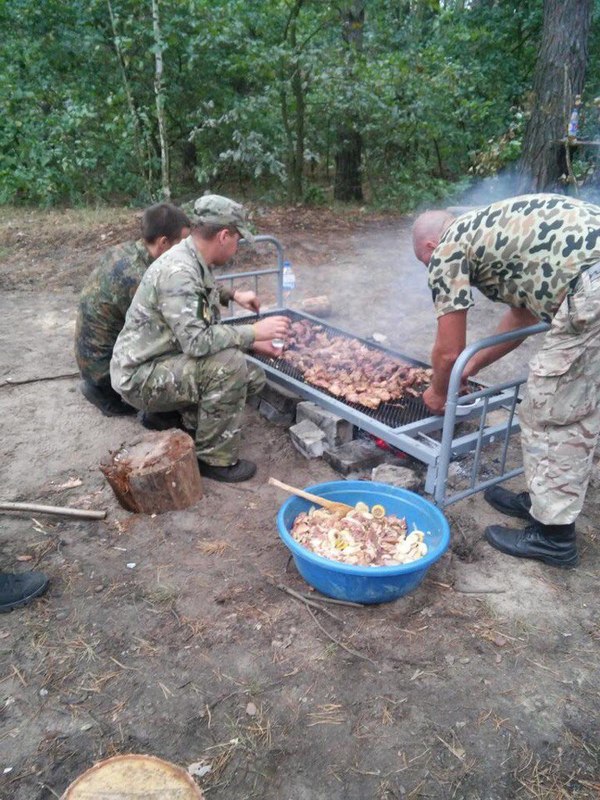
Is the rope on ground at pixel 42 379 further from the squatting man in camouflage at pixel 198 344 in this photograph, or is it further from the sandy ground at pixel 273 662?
the squatting man in camouflage at pixel 198 344

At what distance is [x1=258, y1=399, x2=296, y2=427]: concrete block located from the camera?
448cm

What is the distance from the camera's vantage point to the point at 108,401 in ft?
15.3

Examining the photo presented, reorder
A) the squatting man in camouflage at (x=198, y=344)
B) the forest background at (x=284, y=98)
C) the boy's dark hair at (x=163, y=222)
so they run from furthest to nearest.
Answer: the forest background at (x=284, y=98)
the boy's dark hair at (x=163, y=222)
the squatting man in camouflage at (x=198, y=344)

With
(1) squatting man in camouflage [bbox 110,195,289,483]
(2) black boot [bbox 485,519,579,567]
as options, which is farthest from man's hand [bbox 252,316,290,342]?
(2) black boot [bbox 485,519,579,567]

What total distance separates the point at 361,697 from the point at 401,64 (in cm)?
978

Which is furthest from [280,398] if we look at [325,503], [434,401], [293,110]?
[293,110]

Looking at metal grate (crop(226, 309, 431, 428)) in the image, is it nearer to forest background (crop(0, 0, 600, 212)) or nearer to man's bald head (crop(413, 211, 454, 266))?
man's bald head (crop(413, 211, 454, 266))

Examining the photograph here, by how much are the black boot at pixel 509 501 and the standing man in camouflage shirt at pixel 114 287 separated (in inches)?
109

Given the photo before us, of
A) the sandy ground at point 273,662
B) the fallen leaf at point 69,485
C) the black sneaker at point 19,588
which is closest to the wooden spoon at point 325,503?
the sandy ground at point 273,662

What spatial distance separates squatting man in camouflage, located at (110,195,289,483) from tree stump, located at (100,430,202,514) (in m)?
0.29

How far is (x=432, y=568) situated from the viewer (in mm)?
3027

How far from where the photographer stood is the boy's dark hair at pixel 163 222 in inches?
166

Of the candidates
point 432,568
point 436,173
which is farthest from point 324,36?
point 432,568

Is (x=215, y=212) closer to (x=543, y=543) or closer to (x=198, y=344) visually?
(x=198, y=344)
